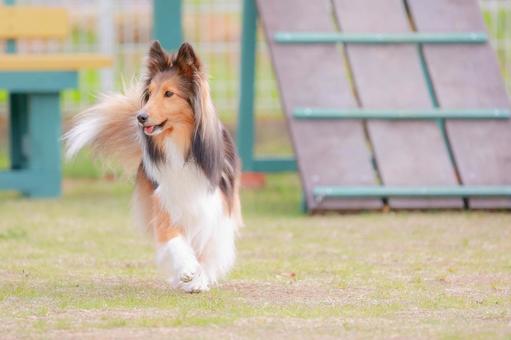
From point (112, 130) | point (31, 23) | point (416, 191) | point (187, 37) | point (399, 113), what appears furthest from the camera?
point (187, 37)

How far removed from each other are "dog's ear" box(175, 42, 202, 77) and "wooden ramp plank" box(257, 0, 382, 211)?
3.20 metres

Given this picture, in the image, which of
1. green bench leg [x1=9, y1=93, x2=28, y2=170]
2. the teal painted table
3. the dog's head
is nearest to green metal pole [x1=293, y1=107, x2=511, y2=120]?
the teal painted table

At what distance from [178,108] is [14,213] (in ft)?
12.8

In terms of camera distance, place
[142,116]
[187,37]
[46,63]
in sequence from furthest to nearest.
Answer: [187,37] < [46,63] < [142,116]

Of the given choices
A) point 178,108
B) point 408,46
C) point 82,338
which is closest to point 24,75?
point 408,46

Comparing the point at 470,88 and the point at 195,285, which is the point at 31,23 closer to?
the point at 470,88

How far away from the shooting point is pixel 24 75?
1042 centimetres

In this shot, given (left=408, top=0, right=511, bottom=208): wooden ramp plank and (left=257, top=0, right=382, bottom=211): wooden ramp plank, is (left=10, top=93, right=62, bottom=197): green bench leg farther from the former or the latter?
(left=408, top=0, right=511, bottom=208): wooden ramp plank

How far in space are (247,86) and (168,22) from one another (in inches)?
47.0

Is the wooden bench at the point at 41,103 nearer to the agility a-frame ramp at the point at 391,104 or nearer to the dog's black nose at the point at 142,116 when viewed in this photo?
the agility a-frame ramp at the point at 391,104

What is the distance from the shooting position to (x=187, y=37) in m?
15.3

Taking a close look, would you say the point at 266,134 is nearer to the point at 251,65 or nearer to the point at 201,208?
the point at 251,65

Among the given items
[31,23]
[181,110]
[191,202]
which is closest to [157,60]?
[181,110]

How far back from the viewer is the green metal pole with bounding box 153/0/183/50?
9.97 m
